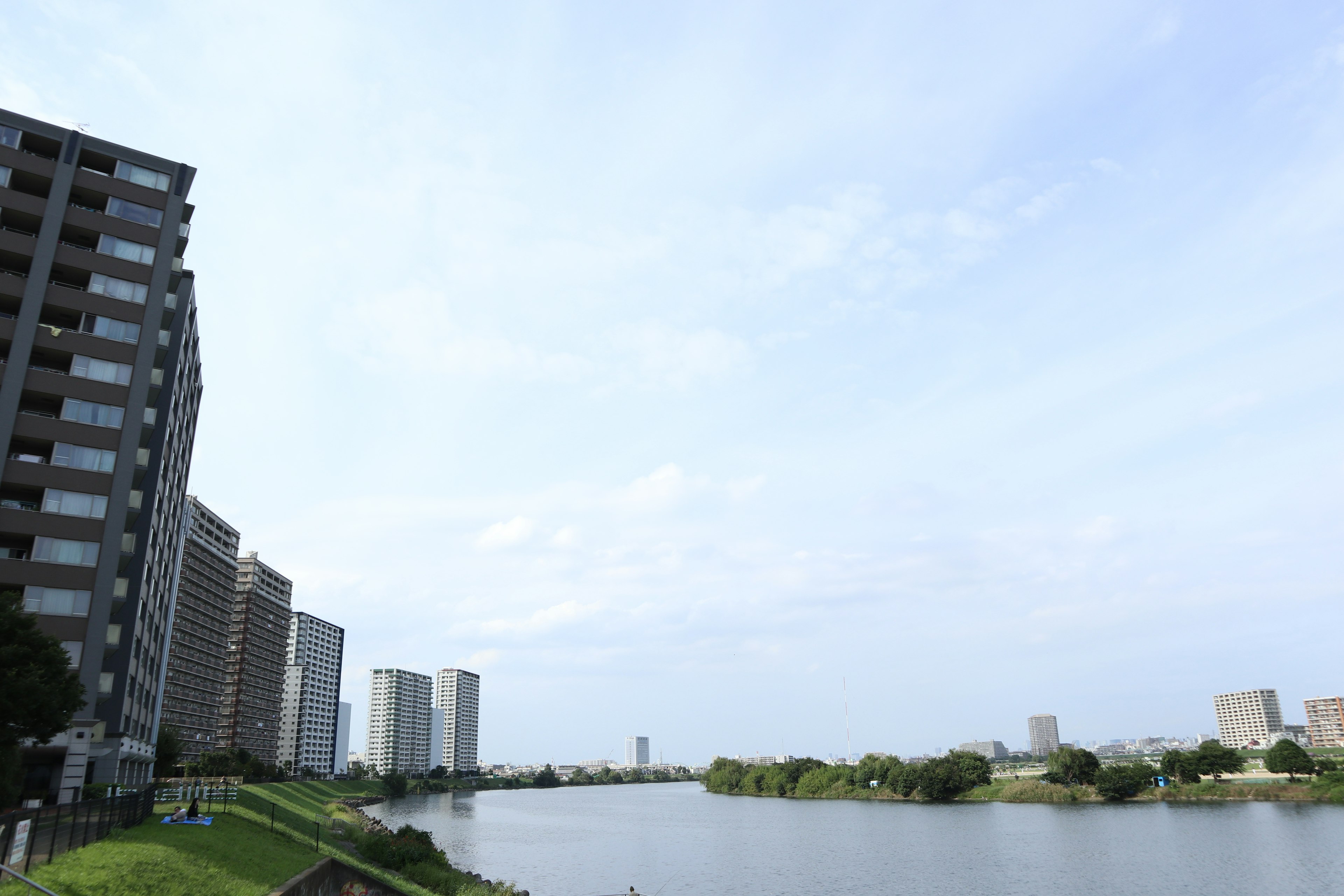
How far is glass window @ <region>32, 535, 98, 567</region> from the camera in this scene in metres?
53.8

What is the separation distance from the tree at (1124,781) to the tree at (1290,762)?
1815 centimetres

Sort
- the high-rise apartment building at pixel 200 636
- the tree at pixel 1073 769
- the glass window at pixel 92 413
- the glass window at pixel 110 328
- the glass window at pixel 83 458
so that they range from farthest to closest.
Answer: the high-rise apartment building at pixel 200 636 → the tree at pixel 1073 769 → the glass window at pixel 110 328 → the glass window at pixel 92 413 → the glass window at pixel 83 458

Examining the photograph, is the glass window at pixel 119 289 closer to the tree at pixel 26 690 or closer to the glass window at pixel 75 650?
the glass window at pixel 75 650

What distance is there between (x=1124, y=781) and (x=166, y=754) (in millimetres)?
140452

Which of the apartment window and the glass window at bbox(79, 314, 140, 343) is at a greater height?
the glass window at bbox(79, 314, 140, 343)

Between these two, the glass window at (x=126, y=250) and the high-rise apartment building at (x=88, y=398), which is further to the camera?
the glass window at (x=126, y=250)

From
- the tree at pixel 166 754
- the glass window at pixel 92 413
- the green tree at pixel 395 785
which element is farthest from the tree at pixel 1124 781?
the green tree at pixel 395 785

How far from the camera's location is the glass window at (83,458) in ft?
184

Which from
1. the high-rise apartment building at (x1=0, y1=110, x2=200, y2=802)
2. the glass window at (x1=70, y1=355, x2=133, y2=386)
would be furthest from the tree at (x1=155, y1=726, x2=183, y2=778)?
the glass window at (x1=70, y1=355, x2=133, y2=386)

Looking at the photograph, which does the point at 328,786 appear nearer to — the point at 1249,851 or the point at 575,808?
the point at 575,808

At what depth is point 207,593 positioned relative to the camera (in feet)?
491

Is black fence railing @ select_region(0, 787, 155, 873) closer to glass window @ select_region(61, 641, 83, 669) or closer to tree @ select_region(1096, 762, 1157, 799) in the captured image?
glass window @ select_region(61, 641, 83, 669)

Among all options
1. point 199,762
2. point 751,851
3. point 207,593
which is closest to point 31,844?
point 751,851

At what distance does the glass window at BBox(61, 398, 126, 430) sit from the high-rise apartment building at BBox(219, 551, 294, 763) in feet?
392
